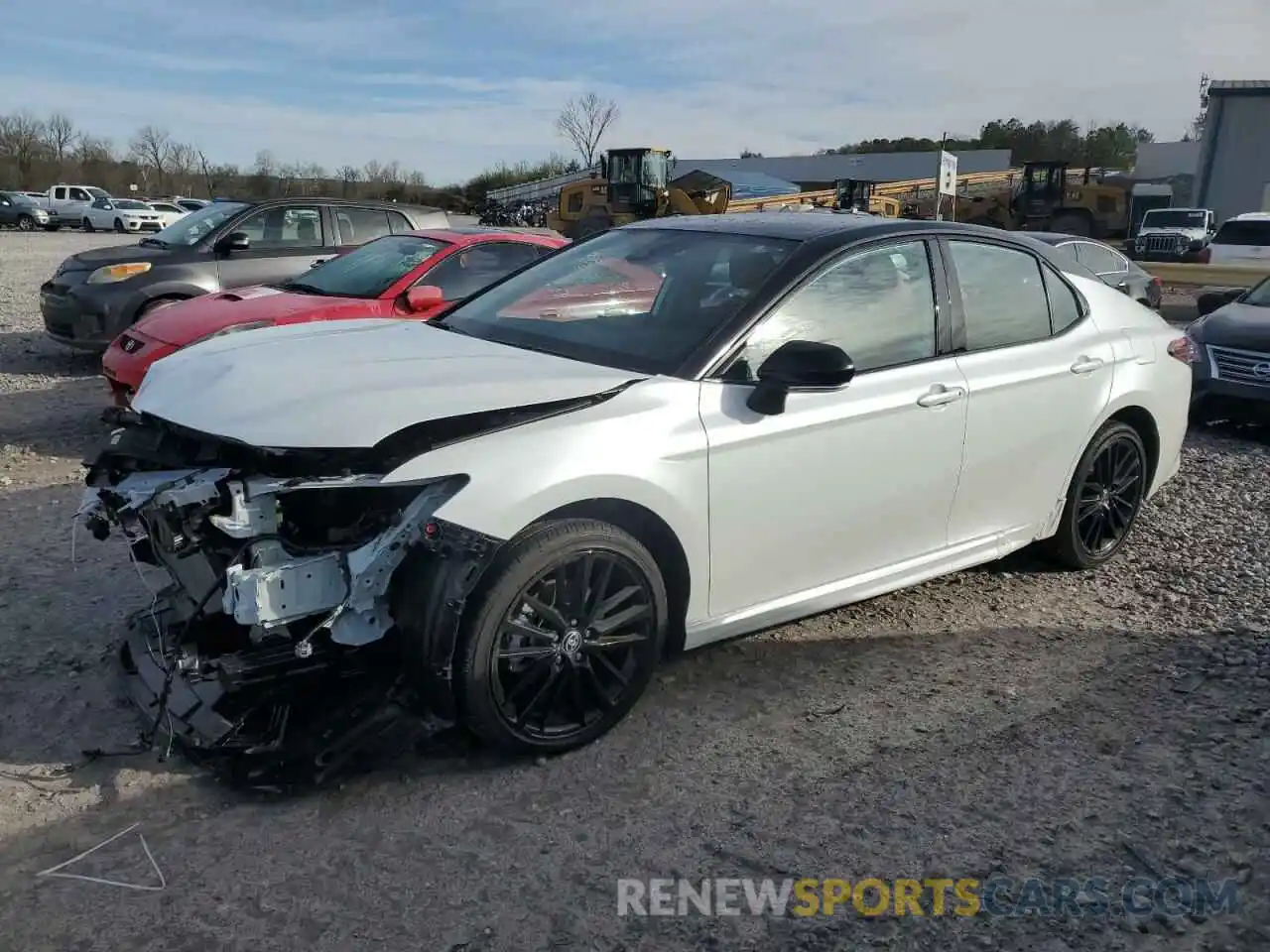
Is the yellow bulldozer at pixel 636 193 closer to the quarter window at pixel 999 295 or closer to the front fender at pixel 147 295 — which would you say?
the front fender at pixel 147 295

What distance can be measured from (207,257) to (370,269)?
2.78 metres

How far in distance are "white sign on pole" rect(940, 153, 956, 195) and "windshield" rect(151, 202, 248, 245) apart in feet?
32.8

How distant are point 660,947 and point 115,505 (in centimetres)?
218

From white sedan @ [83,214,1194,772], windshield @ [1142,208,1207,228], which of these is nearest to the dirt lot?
white sedan @ [83,214,1194,772]

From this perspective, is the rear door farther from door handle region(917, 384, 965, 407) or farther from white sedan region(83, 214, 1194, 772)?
door handle region(917, 384, 965, 407)

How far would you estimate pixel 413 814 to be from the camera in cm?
300

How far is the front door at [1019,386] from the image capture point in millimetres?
4230

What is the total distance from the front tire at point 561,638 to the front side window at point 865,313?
835mm

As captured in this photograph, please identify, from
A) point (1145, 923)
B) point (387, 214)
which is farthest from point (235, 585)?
point (387, 214)

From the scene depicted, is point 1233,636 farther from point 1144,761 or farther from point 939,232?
point 939,232

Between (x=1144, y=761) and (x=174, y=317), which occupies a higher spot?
(x=174, y=317)

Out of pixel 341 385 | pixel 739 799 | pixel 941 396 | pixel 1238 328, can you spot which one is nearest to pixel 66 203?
pixel 1238 328

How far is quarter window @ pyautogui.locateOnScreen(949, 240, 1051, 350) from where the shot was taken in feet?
14.1

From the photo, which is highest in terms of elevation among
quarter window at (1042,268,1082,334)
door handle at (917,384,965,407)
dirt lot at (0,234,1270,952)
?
quarter window at (1042,268,1082,334)
